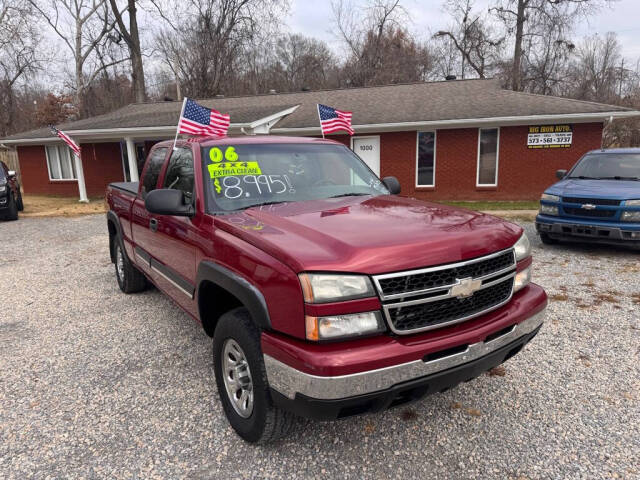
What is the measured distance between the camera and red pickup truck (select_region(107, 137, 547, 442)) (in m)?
2.04

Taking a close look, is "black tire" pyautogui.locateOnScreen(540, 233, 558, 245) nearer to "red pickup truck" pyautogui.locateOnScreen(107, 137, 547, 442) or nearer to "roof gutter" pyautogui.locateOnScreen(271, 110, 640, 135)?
"red pickup truck" pyautogui.locateOnScreen(107, 137, 547, 442)

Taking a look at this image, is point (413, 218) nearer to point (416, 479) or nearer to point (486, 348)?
point (486, 348)

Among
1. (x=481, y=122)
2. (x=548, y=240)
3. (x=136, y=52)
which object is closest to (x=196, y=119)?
(x=548, y=240)

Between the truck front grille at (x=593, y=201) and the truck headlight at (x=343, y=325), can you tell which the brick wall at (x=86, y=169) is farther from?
the truck headlight at (x=343, y=325)

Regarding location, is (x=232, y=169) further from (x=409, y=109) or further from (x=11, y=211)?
(x=409, y=109)

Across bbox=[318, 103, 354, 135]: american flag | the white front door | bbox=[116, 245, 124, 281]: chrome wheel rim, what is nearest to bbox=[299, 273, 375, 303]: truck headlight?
bbox=[116, 245, 124, 281]: chrome wheel rim

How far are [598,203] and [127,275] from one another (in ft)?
23.0

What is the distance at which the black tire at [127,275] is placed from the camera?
17.7ft

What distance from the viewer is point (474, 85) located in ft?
56.8

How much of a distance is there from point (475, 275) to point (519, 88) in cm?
2904

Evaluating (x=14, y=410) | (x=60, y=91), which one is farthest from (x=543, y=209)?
(x=60, y=91)

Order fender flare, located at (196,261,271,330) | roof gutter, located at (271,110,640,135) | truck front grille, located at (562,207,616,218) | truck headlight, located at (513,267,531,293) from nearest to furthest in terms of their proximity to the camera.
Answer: fender flare, located at (196,261,271,330)
truck headlight, located at (513,267,531,293)
truck front grille, located at (562,207,616,218)
roof gutter, located at (271,110,640,135)

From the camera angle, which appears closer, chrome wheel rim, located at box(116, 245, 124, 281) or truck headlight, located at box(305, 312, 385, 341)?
truck headlight, located at box(305, 312, 385, 341)

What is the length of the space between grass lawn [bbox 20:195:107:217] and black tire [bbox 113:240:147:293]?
9816 mm
